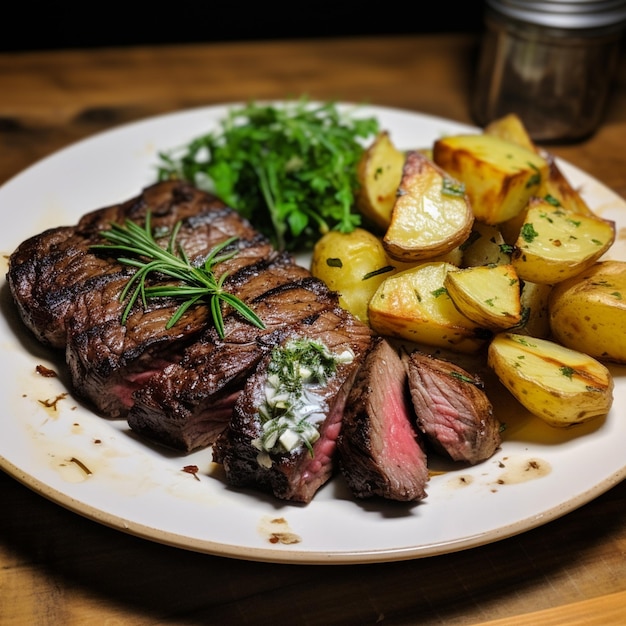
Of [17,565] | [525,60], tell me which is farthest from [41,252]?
[525,60]

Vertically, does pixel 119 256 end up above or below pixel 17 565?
above

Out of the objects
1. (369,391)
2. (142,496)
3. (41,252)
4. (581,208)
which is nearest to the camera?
(142,496)

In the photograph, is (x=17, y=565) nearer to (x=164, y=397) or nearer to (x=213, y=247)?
(x=164, y=397)

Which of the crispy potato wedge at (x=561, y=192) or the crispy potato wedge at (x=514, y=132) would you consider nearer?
the crispy potato wedge at (x=561, y=192)

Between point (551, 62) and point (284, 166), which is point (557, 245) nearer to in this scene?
point (284, 166)

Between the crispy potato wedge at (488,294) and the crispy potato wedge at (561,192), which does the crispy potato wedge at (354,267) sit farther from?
the crispy potato wedge at (561,192)

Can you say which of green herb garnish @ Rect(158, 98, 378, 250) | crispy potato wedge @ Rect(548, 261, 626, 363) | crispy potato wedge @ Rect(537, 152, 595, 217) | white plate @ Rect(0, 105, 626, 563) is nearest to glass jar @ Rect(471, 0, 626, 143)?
green herb garnish @ Rect(158, 98, 378, 250)

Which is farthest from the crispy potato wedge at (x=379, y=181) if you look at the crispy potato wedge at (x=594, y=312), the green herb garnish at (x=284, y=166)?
the crispy potato wedge at (x=594, y=312)
